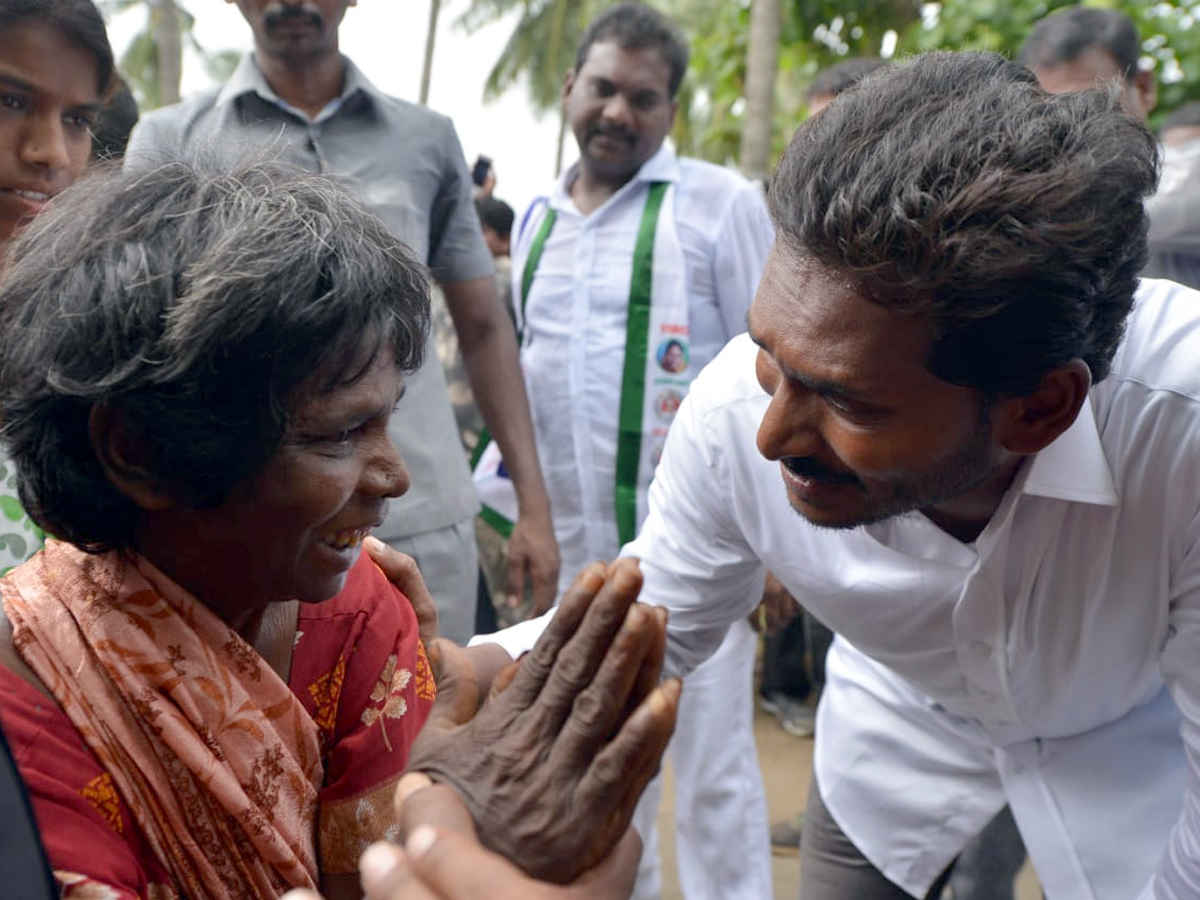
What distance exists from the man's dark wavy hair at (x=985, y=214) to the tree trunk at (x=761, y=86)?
4.94 m

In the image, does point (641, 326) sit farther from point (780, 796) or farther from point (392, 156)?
point (780, 796)

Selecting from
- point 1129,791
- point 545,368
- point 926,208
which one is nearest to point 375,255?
point 926,208

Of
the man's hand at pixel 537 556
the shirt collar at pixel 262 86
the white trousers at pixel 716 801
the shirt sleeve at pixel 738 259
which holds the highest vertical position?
the shirt collar at pixel 262 86

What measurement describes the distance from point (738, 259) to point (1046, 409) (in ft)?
6.38

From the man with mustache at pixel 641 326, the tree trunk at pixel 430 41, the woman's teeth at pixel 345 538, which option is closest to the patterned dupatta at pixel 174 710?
the woman's teeth at pixel 345 538

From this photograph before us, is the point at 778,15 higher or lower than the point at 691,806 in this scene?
higher

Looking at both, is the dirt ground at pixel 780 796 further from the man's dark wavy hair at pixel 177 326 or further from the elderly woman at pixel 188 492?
the man's dark wavy hair at pixel 177 326

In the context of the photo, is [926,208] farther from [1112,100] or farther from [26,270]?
[26,270]

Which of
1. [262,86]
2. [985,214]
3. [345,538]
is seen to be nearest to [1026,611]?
[985,214]

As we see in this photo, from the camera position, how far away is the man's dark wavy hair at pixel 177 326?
139cm

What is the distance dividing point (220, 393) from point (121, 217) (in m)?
0.26

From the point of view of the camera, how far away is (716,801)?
3.52 metres

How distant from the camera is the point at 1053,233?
160 centimetres

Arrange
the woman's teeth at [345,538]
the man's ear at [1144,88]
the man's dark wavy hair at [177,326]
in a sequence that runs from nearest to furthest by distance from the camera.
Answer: the man's dark wavy hair at [177,326] → the woman's teeth at [345,538] → the man's ear at [1144,88]
